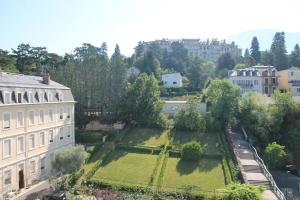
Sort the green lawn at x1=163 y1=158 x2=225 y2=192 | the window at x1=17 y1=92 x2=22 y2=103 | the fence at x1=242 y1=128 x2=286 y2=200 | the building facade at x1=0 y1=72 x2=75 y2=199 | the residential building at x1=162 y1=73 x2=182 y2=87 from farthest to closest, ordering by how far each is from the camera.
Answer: the residential building at x1=162 y1=73 x2=182 y2=87, the green lawn at x1=163 y1=158 x2=225 y2=192, the window at x1=17 y1=92 x2=22 y2=103, the building facade at x1=0 y1=72 x2=75 y2=199, the fence at x1=242 y1=128 x2=286 y2=200

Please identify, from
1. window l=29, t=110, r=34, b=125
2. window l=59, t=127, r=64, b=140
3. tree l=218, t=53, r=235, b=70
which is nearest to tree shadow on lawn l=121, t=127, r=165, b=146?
window l=59, t=127, r=64, b=140

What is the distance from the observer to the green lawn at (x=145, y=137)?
45750mm

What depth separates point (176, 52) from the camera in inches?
→ 4941

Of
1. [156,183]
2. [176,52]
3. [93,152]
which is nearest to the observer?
[156,183]

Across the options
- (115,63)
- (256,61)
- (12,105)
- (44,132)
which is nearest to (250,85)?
(115,63)

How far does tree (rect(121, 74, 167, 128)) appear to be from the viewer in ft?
167

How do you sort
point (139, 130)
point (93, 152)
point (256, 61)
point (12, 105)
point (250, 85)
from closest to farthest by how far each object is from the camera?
point (12, 105), point (93, 152), point (139, 130), point (250, 85), point (256, 61)

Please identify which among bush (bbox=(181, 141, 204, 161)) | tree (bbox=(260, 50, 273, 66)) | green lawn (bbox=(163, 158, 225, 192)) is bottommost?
green lawn (bbox=(163, 158, 225, 192))

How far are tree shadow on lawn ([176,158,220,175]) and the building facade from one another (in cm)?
1421

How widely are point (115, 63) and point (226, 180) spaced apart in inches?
1045

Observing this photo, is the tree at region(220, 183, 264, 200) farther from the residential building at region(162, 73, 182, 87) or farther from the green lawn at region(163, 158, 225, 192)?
the residential building at region(162, 73, 182, 87)

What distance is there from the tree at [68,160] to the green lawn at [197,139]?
1331 cm

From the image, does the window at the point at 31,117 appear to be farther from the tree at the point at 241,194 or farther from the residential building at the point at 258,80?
the residential building at the point at 258,80

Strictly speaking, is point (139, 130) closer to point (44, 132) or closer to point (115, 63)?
point (115, 63)
